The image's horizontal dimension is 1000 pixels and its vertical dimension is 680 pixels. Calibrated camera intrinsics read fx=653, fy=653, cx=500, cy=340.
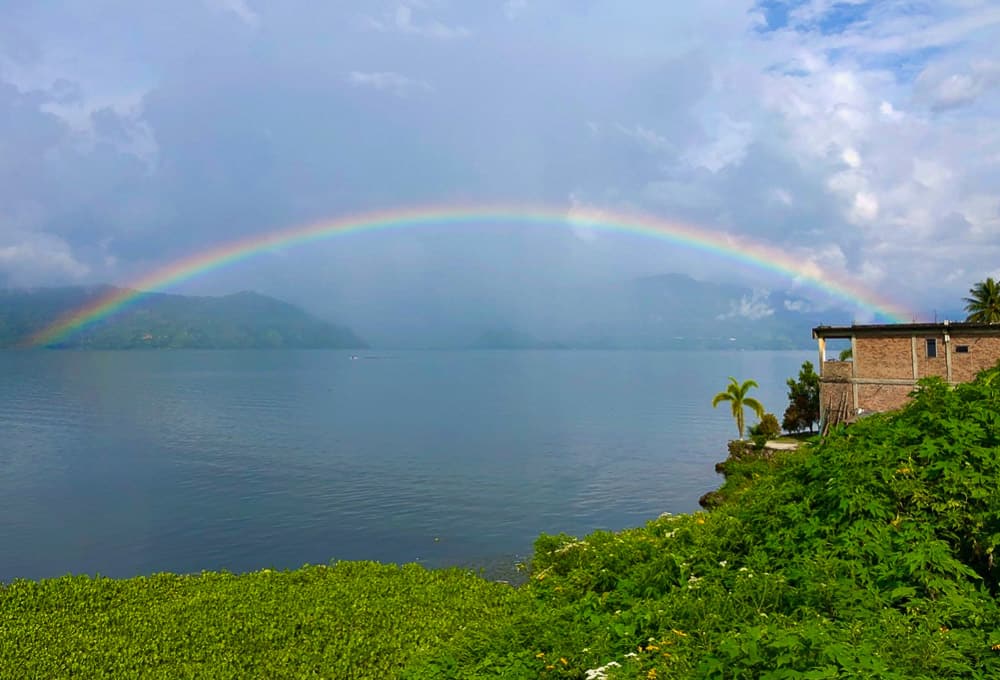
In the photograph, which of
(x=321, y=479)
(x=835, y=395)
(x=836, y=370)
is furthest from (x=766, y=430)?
(x=321, y=479)

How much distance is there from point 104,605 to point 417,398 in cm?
13238

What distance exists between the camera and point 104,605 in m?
17.5

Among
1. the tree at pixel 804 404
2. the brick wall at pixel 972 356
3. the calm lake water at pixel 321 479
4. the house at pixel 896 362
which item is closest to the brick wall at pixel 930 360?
the house at pixel 896 362

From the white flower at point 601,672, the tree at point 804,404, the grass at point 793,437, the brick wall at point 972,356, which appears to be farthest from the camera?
the tree at point 804,404

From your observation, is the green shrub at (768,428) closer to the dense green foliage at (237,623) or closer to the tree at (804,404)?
the tree at (804,404)

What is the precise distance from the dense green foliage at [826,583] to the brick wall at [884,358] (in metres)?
31.9

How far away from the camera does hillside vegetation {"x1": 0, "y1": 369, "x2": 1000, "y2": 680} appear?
8883mm

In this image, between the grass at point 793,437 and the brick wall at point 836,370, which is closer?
the brick wall at point 836,370

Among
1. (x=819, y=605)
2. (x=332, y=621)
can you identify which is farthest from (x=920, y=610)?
(x=332, y=621)

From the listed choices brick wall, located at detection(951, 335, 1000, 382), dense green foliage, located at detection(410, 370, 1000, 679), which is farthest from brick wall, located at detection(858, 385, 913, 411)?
dense green foliage, located at detection(410, 370, 1000, 679)

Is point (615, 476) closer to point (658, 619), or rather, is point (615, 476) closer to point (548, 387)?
point (658, 619)

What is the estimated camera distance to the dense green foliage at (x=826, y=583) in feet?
26.9

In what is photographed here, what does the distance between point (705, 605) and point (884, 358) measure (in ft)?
134

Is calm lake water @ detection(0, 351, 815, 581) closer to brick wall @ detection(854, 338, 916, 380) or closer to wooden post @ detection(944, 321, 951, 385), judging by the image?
brick wall @ detection(854, 338, 916, 380)
